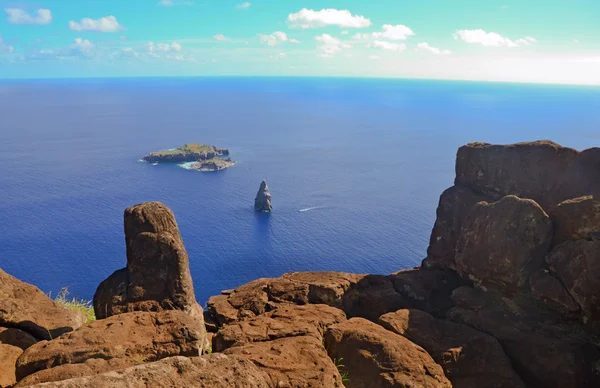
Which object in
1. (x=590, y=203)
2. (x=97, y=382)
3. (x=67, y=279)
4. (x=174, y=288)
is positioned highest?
(x=590, y=203)

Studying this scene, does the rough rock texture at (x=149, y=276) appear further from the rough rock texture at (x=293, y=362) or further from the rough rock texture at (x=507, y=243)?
the rough rock texture at (x=507, y=243)

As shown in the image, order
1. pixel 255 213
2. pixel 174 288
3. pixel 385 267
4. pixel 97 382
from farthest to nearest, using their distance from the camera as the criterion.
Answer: pixel 255 213
pixel 385 267
pixel 174 288
pixel 97 382

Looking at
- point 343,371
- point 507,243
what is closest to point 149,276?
point 343,371

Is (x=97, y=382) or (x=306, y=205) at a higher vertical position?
(x=97, y=382)

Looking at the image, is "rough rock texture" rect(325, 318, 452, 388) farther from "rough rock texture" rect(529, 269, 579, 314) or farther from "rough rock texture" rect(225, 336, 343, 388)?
"rough rock texture" rect(529, 269, 579, 314)

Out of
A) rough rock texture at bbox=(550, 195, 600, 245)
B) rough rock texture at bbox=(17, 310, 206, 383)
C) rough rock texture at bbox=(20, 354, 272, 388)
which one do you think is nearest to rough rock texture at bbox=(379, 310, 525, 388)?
rough rock texture at bbox=(550, 195, 600, 245)

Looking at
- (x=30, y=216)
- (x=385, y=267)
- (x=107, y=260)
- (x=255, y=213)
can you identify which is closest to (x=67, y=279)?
(x=107, y=260)

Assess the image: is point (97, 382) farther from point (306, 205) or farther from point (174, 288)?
point (306, 205)
